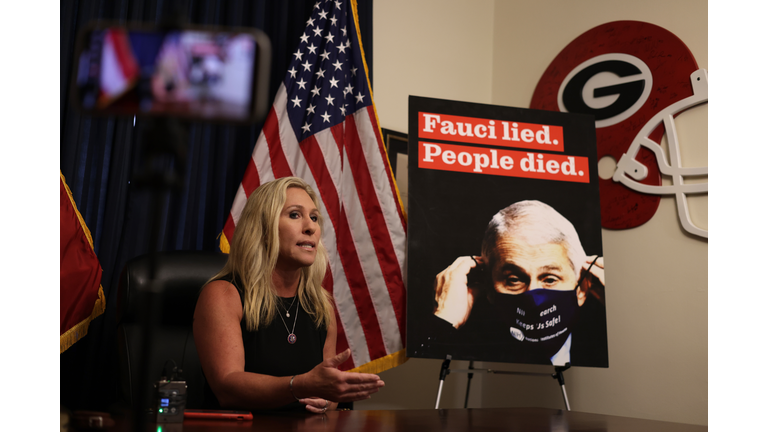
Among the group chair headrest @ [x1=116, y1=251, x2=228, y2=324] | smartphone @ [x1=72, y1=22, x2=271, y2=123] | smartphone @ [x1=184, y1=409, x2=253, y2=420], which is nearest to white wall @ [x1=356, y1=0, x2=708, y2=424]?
chair headrest @ [x1=116, y1=251, x2=228, y2=324]

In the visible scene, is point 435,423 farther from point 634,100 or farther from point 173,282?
point 634,100

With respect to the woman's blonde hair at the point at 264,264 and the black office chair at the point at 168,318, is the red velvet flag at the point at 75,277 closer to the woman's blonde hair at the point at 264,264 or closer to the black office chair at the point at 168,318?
the black office chair at the point at 168,318

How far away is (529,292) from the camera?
2512mm

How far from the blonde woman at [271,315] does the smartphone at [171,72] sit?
88cm

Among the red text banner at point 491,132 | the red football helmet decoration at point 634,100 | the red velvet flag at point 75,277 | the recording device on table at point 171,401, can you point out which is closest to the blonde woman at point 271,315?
the recording device on table at point 171,401

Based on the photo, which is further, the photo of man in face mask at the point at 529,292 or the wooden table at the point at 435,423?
the photo of man in face mask at the point at 529,292

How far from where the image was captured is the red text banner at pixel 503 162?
8.50 ft

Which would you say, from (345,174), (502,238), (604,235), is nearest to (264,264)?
(345,174)

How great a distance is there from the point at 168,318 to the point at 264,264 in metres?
0.35

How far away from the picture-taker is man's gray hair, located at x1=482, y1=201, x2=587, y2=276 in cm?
256

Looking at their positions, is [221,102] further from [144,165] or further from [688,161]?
[688,161]
